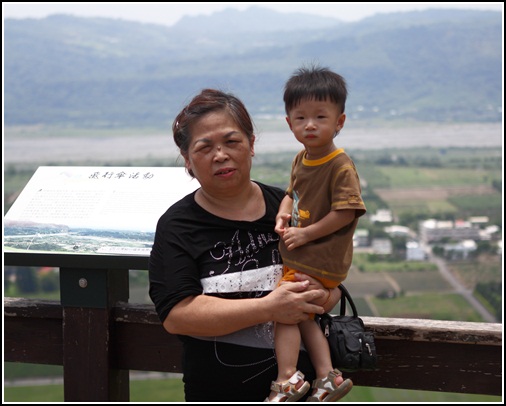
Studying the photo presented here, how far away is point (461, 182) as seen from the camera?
6850 centimetres

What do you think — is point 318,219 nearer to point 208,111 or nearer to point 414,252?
point 208,111

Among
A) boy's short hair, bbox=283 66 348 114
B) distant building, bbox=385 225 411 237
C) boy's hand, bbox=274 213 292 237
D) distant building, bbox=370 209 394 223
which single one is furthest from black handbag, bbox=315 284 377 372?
distant building, bbox=370 209 394 223

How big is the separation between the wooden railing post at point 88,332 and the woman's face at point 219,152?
2.46 ft

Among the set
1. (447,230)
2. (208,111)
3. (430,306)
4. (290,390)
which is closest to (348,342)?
(290,390)

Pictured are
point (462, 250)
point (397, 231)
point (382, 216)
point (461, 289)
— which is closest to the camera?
point (461, 289)

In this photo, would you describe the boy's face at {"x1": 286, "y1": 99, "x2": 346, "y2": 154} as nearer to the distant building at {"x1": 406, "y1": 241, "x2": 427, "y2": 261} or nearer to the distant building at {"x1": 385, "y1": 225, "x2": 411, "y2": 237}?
the distant building at {"x1": 406, "y1": 241, "x2": 427, "y2": 261}

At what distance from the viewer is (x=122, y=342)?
9.09 ft

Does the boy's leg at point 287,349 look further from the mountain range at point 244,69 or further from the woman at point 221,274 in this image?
the mountain range at point 244,69

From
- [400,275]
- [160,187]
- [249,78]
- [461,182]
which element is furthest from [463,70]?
[160,187]

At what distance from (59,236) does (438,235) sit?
61.3m

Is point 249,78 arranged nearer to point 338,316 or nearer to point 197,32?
point 197,32

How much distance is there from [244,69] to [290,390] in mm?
111208

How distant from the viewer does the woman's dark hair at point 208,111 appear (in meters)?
2.11

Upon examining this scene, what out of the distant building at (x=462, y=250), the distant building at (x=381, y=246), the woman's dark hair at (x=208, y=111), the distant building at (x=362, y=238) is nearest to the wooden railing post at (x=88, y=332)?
the woman's dark hair at (x=208, y=111)
